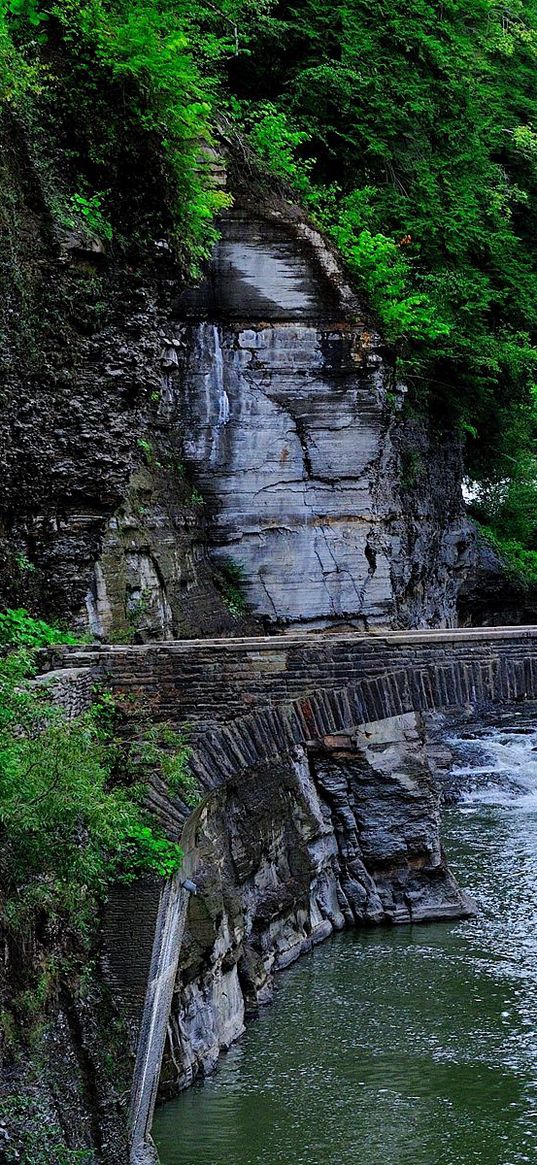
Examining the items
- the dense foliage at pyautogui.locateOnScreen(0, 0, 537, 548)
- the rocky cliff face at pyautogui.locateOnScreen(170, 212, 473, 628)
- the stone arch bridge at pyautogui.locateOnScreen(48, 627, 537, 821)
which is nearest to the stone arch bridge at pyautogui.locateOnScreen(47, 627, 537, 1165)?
the stone arch bridge at pyautogui.locateOnScreen(48, 627, 537, 821)

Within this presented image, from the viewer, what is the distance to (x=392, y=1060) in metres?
11.3

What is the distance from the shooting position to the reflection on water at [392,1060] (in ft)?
31.8

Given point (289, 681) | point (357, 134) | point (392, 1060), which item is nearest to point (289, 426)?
point (357, 134)

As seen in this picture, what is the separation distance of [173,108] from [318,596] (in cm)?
654

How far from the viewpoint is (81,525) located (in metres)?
13.0

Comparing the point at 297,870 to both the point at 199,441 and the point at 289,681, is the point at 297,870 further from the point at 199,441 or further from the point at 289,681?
the point at 199,441

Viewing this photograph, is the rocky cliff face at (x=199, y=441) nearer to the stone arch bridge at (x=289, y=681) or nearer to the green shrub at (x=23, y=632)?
the green shrub at (x=23, y=632)

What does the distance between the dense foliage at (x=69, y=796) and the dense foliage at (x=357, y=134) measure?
5764 mm

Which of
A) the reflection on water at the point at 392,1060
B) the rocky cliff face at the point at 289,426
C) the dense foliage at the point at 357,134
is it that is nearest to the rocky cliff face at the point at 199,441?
the rocky cliff face at the point at 289,426

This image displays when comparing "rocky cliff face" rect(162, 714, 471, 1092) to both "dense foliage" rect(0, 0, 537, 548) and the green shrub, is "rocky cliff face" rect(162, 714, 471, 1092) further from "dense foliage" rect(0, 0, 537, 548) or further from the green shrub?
"dense foliage" rect(0, 0, 537, 548)

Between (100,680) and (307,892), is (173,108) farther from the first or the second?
(307,892)

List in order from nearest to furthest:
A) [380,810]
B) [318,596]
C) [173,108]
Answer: [173,108], [380,810], [318,596]

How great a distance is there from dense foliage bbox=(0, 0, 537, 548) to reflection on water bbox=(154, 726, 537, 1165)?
26.1 feet

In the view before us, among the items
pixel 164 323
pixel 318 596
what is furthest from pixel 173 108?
pixel 318 596
